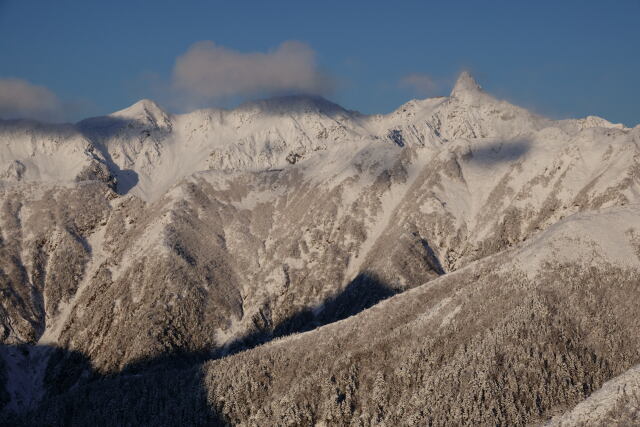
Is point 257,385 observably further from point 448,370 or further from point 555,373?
point 555,373

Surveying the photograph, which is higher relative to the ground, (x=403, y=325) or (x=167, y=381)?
(x=403, y=325)

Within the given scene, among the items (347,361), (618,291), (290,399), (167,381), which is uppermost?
(618,291)

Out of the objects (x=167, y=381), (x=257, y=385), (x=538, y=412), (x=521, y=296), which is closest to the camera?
(x=538, y=412)

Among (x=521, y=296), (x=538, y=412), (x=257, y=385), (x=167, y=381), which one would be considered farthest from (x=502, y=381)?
(x=167, y=381)

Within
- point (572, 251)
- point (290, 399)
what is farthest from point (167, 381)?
point (572, 251)

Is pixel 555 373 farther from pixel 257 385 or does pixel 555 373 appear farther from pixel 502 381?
pixel 257 385

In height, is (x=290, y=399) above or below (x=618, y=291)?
below

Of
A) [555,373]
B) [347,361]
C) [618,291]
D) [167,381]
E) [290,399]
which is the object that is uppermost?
[618,291]

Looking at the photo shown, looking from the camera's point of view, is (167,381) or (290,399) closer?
(290,399)

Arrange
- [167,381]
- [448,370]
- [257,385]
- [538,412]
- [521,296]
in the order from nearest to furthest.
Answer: [538,412], [448,370], [521,296], [257,385], [167,381]
